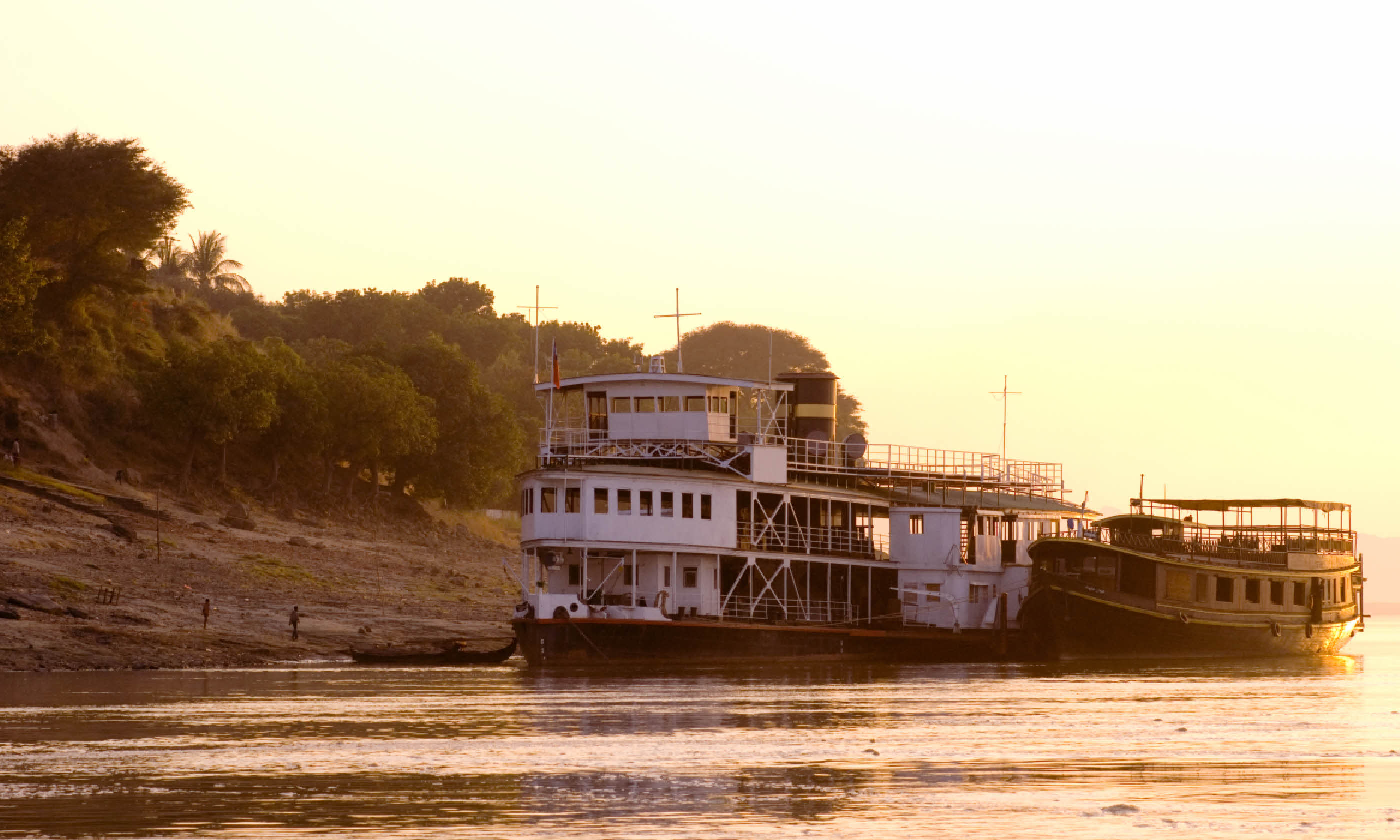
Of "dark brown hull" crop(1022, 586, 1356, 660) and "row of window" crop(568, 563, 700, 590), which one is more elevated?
"row of window" crop(568, 563, 700, 590)

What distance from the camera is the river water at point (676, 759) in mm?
22469

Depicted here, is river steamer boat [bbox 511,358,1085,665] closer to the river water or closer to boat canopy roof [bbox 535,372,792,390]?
boat canopy roof [bbox 535,372,792,390]

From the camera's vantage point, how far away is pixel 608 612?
5388 cm

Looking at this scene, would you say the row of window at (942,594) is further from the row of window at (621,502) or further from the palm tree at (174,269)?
the palm tree at (174,269)

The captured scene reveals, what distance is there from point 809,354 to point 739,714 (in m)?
130

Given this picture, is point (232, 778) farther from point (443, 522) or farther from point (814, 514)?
A: point (443, 522)

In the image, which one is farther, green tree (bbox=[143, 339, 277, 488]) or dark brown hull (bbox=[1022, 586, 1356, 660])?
green tree (bbox=[143, 339, 277, 488])

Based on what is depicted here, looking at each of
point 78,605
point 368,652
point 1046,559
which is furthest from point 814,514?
point 78,605

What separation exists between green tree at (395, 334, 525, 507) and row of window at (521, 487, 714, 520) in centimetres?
3881

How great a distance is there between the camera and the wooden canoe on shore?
55.4 metres

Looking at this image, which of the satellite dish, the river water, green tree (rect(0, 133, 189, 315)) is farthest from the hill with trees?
the river water

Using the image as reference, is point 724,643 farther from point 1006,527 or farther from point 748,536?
point 1006,527

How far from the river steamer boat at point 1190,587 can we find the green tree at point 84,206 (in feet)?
150

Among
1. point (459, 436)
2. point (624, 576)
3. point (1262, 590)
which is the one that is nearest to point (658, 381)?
point (624, 576)
